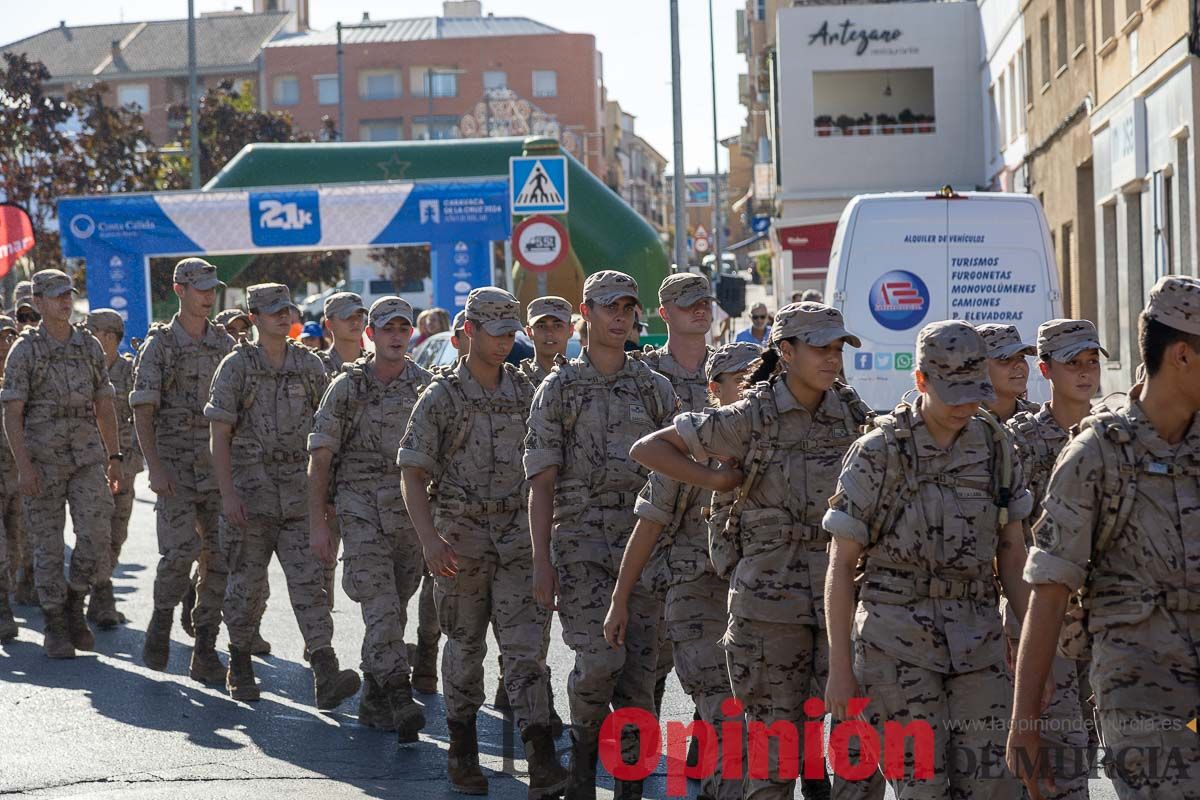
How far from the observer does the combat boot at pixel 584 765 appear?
6.94 m

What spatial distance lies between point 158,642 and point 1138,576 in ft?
23.2

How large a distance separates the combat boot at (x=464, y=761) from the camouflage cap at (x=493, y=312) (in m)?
1.57

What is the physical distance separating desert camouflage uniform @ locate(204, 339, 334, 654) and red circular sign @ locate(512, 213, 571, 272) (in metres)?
6.84

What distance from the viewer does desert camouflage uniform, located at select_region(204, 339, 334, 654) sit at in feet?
31.7

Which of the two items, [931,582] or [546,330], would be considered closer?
[931,582]

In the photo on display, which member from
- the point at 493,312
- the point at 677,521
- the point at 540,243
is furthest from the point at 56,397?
the point at 540,243

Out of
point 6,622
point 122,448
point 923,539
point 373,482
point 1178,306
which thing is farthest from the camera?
point 122,448

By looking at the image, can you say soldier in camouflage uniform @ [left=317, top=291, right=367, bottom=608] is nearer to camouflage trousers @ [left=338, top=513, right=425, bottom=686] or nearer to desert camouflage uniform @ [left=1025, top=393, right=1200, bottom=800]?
camouflage trousers @ [left=338, top=513, right=425, bottom=686]

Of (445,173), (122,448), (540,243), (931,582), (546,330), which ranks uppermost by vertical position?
(445,173)

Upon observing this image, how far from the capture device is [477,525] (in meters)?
7.68

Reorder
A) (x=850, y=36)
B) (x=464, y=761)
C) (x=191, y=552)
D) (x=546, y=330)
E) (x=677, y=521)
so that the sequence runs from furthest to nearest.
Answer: (x=850, y=36) → (x=191, y=552) → (x=546, y=330) → (x=464, y=761) → (x=677, y=521)

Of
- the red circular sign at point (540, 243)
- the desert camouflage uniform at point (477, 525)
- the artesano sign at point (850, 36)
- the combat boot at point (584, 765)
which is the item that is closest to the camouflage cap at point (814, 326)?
the combat boot at point (584, 765)

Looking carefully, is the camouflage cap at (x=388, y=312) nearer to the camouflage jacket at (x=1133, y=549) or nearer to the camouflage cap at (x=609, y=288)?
the camouflage cap at (x=609, y=288)

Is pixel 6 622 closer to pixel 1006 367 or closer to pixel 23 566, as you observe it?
pixel 23 566
